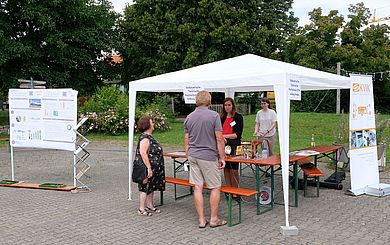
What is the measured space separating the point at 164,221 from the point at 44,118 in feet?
11.6

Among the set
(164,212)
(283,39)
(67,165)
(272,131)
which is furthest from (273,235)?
(283,39)

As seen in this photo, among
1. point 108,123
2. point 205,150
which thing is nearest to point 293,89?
point 205,150

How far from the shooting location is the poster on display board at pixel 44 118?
24.6ft

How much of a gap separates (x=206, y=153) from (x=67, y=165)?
6556mm

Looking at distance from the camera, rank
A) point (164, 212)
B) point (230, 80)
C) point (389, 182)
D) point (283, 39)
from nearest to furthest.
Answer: point (230, 80) → point (164, 212) → point (389, 182) → point (283, 39)

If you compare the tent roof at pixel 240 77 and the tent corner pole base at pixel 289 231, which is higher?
the tent roof at pixel 240 77

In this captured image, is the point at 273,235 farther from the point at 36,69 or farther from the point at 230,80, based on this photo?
the point at 36,69

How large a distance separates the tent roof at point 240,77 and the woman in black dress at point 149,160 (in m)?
0.92

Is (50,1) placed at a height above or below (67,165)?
above

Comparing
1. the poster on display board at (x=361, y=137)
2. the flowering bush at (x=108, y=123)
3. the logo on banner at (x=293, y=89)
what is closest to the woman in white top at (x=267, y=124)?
the poster on display board at (x=361, y=137)

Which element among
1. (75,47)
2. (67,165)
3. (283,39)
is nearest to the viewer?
(67,165)

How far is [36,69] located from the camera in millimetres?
19781

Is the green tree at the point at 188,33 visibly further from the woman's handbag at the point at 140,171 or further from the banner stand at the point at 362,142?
the woman's handbag at the point at 140,171

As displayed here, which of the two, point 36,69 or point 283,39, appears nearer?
point 36,69
